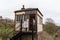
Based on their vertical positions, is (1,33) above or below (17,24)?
below

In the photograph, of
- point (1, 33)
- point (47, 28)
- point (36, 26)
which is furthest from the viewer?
point (47, 28)

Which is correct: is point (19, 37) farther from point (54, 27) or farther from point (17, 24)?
point (54, 27)

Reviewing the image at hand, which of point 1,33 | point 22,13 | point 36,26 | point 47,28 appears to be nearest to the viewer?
point 36,26

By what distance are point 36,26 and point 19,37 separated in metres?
2.41

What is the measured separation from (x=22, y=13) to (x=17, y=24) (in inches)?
57.6

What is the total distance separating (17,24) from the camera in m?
17.0

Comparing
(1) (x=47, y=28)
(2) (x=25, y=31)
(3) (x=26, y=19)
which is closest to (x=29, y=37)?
(2) (x=25, y=31)

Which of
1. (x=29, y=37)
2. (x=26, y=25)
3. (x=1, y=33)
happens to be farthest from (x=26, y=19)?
(x=1, y=33)

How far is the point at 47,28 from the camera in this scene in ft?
122

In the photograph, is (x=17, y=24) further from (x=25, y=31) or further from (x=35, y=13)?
(x=35, y=13)

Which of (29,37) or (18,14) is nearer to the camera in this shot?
(29,37)

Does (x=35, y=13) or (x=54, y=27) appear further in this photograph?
(x=54, y=27)

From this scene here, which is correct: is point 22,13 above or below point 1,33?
above

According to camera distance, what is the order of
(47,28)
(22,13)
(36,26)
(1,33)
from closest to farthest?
(36,26) → (22,13) → (1,33) → (47,28)
